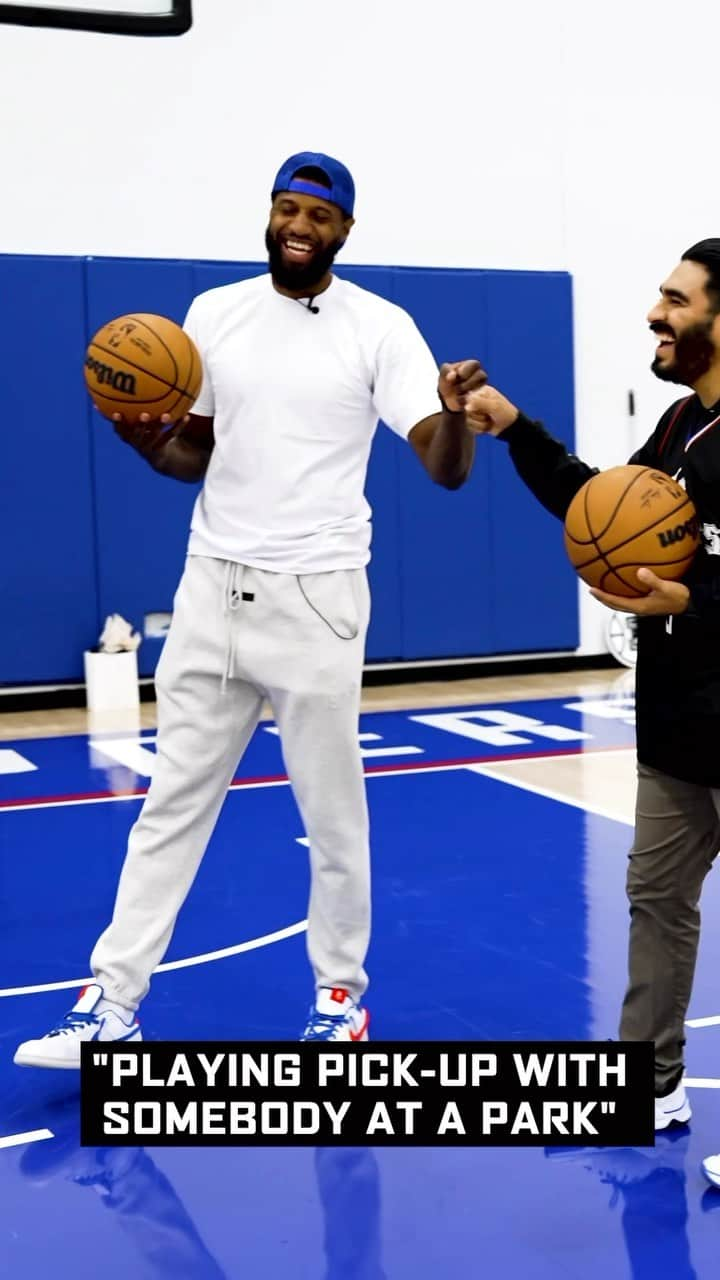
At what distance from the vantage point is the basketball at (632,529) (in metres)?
2.91

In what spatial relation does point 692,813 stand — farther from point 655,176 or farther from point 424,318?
point 655,176

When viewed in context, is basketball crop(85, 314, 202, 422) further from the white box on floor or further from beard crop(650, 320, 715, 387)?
the white box on floor

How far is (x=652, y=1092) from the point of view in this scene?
9.87 ft

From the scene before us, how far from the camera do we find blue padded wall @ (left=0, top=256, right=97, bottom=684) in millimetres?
9250

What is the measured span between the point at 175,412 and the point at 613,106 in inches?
331

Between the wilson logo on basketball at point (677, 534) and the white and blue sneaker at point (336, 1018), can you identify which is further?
the white and blue sneaker at point (336, 1018)

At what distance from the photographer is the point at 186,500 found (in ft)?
31.7

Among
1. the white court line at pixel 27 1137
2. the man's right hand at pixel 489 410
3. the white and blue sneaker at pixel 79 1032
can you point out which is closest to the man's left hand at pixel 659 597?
the man's right hand at pixel 489 410

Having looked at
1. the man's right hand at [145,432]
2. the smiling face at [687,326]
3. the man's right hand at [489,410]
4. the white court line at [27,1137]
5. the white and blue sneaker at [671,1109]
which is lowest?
the white court line at [27,1137]

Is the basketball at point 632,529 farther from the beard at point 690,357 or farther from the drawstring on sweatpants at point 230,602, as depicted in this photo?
the drawstring on sweatpants at point 230,602

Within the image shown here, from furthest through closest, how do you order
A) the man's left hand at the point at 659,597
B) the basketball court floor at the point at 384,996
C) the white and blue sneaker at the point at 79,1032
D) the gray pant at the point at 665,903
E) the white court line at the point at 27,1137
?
the white and blue sneaker at the point at 79,1032, the white court line at the point at 27,1137, the gray pant at the point at 665,903, the man's left hand at the point at 659,597, the basketball court floor at the point at 384,996

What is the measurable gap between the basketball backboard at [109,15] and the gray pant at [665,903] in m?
4.83

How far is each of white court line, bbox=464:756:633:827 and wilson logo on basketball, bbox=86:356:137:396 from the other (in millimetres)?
3129

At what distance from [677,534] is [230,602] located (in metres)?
1.02
